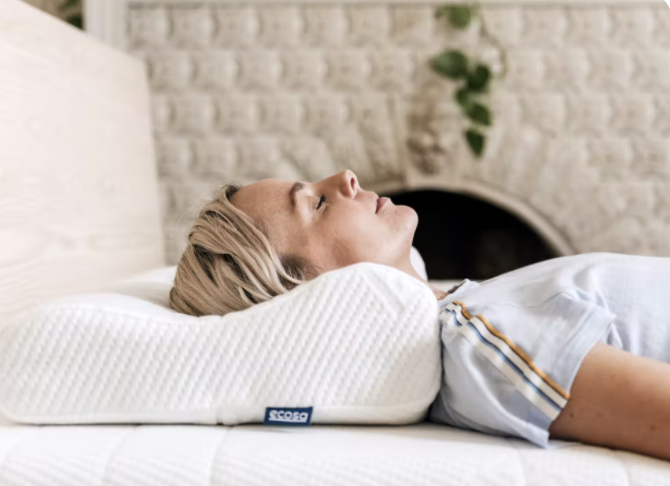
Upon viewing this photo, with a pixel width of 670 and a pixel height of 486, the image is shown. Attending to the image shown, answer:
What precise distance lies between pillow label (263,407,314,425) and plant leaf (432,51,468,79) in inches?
70.0

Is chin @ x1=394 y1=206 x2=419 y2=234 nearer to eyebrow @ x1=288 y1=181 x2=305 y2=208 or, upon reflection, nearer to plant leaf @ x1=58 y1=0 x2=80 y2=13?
eyebrow @ x1=288 y1=181 x2=305 y2=208

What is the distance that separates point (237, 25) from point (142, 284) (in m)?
1.44

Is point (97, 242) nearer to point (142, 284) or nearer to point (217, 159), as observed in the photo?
point (142, 284)

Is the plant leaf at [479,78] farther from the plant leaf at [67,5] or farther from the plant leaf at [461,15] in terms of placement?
the plant leaf at [67,5]

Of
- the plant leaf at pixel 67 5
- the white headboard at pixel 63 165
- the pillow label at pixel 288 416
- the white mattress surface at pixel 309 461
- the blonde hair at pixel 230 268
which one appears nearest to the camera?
the white mattress surface at pixel 309 461

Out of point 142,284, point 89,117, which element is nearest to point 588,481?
point 142,284

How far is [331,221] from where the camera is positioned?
3.51 feet

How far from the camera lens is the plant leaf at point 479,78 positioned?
7.51 feet

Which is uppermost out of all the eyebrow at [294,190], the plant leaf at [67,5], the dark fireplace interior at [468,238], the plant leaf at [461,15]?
the plant leaf at [67,5]

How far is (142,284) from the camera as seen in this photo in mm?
1216

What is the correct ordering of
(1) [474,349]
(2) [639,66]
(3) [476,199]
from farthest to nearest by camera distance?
(3) [476,199] → (2) [639,66] → (1) [474,349]

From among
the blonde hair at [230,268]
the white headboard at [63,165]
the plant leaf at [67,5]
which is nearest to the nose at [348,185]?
the blonde hair at [230,268]

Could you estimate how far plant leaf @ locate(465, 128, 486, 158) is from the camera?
7.57 ft

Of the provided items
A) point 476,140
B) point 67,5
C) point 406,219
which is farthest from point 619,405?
point 67,5
